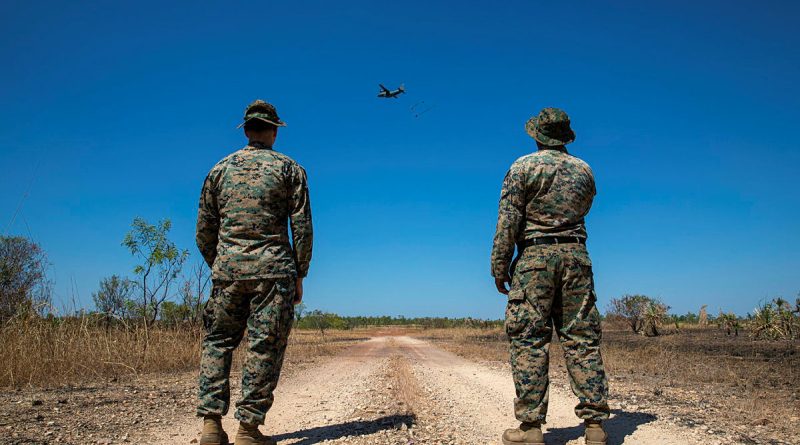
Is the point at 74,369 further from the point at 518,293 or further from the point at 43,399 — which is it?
the point at 518,293

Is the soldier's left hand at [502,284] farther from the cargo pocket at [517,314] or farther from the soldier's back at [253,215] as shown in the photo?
the soldier's back at [253,215]

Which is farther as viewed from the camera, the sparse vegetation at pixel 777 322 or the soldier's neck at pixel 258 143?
the sparse vegetation at pixel 777 322

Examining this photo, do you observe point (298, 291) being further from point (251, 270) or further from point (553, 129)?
point (553, 129)

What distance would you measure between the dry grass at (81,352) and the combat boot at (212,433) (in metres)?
4.16

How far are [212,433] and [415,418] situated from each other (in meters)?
1.88

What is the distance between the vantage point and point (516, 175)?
4246mm

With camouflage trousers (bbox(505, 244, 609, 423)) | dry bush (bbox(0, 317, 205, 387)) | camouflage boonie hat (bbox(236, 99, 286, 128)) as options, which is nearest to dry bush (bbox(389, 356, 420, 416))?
camouflage trousers (bbox(505, 244, 609, 423))

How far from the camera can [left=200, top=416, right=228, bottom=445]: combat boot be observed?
12.4 feet

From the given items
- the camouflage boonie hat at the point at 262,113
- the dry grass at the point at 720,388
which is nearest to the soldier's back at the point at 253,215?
the camouflage boonie hat at the point at 262,113

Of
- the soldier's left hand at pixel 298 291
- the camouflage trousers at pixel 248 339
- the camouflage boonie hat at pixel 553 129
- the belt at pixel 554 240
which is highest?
the camouflage boonie hat at pixel 553 129

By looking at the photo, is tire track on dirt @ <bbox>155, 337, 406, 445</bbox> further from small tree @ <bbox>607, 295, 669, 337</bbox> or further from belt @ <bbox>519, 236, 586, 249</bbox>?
small tree @ <bbox>607, 295, 669, 337</bbox>

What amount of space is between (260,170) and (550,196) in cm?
233

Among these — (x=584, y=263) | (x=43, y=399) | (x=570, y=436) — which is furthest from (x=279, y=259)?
(x=43, y=399)

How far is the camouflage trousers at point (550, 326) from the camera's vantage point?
12.7 feet
